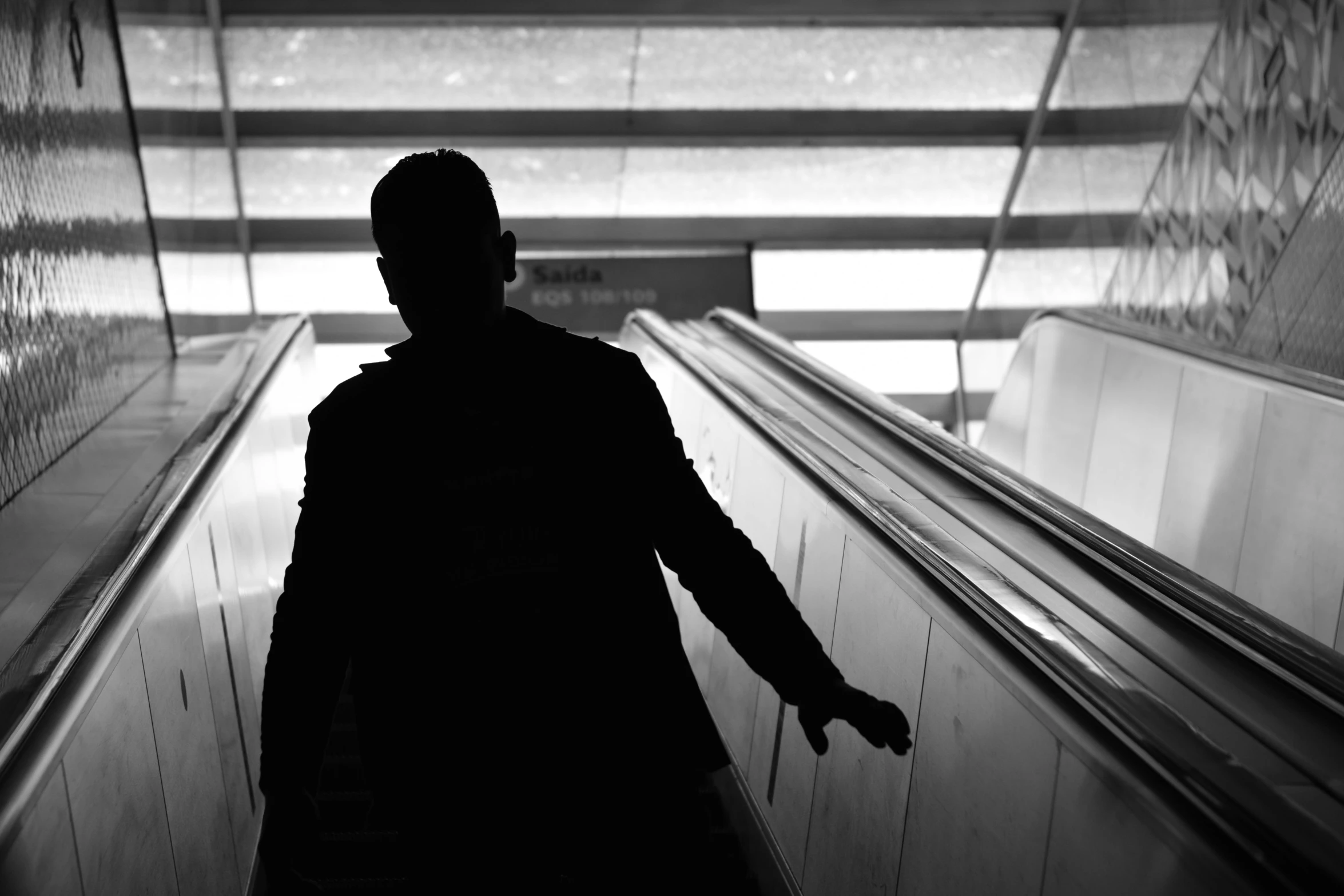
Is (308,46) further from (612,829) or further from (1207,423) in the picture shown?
(612,829)

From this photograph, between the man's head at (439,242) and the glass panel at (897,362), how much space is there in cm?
956

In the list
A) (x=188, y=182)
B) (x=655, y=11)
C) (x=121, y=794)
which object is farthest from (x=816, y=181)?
(x=121, y=794)

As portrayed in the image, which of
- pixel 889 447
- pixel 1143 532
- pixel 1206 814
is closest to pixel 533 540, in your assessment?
pixel 1206 814

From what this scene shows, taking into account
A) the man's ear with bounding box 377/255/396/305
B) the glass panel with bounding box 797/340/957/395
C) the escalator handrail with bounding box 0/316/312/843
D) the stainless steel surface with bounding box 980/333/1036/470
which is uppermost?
the man's ear with bounding box 377/255/396/305

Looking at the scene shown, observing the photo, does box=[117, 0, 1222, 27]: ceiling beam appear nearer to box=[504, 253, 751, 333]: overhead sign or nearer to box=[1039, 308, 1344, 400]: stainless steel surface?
box=[504, 253, 751, 333]: overhead sign

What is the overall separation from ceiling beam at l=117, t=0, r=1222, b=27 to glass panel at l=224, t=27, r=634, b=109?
0.52 feet

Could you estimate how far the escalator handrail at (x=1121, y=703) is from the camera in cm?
130

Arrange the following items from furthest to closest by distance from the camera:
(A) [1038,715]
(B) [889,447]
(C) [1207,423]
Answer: (C) [1207,423]
(B) [889,447]
(A) [1038,715]

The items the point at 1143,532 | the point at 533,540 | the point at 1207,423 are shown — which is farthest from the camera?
the point at 1143,532

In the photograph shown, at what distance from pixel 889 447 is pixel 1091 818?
202cm

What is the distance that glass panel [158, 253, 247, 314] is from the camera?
644 cm

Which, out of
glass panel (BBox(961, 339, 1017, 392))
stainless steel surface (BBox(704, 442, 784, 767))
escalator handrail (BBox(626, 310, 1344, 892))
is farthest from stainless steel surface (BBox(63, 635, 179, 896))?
glass panel (BBox(961, 339, 1017, 392))

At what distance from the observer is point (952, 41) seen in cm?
905

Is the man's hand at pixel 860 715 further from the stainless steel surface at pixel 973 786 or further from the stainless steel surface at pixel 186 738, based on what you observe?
the stainless steel surface at pixel 186 738
